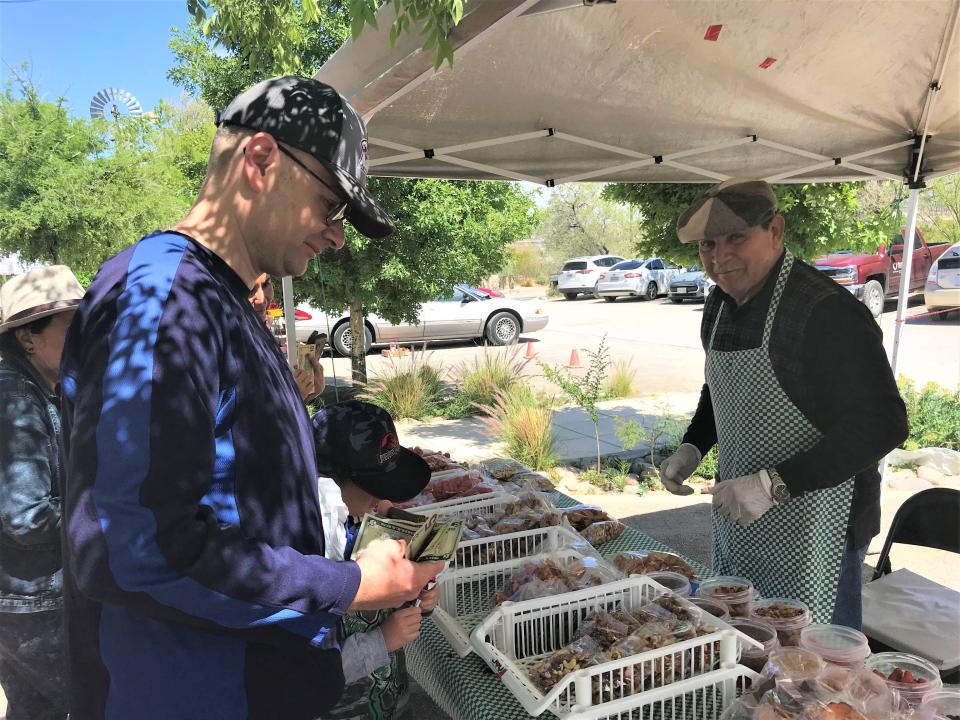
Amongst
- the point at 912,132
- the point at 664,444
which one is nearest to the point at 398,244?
the point at 664,444

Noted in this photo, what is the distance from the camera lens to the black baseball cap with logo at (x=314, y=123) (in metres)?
1.11

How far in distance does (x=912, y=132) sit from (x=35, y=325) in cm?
468

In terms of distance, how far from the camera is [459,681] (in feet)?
6.21

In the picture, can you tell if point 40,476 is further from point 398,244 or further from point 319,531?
point 398,244

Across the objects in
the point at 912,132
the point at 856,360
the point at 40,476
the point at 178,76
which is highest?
the point at 178,76

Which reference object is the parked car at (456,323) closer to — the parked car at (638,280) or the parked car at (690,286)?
the parked car at (690,286)

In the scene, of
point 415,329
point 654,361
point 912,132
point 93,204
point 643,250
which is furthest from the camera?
point 415,329

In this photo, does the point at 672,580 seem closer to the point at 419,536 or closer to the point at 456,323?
the point at 419,536

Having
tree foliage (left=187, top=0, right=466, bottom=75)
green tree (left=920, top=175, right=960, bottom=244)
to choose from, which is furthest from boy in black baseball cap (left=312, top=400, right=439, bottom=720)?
green tree (left=920, top=175, right=960, bottom=244)

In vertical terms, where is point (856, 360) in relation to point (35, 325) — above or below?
below

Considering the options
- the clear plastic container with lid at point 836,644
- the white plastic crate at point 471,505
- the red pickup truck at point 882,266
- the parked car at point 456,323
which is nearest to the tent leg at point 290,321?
the white plastic crate at point 471,505

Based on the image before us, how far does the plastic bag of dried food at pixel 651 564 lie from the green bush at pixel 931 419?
5637 millimetres

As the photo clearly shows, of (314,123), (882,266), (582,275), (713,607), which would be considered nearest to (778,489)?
(713,607)

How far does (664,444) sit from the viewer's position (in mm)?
7434
